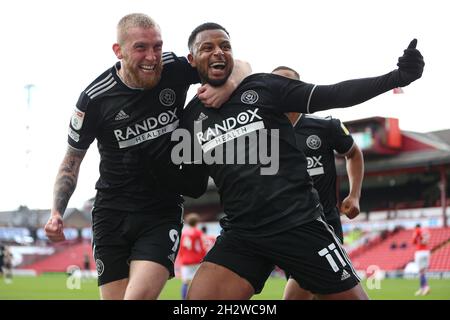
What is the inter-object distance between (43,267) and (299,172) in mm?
52744

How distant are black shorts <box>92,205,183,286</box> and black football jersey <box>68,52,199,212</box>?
9cm

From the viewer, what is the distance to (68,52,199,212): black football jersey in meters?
5.39

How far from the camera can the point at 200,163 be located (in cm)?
510

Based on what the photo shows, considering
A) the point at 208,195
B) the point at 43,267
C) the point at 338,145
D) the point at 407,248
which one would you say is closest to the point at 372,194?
the point at 407,248

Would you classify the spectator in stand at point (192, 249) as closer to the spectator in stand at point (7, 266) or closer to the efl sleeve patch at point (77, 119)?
the efl sleeve patch at point (77, 119)

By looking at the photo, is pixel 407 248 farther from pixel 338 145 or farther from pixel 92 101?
pixel 92 101

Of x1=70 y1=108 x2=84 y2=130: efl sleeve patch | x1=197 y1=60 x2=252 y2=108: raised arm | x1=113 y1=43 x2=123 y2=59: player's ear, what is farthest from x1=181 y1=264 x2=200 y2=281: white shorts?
x1=197 y1=60 x2=252 y2=108: raised arm

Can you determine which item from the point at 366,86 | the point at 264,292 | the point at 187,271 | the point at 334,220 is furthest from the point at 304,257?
the point at 264,292

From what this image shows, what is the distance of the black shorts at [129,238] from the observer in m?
5.36

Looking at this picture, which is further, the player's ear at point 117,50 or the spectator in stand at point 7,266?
the spectator in stand at point 7,266

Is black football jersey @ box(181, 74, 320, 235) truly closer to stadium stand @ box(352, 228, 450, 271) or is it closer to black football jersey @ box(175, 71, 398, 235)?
black football jersey @ box(175, 71, 398, 235)

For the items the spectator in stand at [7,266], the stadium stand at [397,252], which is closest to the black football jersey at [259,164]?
the stadium stand at [397,252]

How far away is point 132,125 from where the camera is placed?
5402 millimetres

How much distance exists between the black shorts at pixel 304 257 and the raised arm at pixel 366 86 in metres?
0.82
